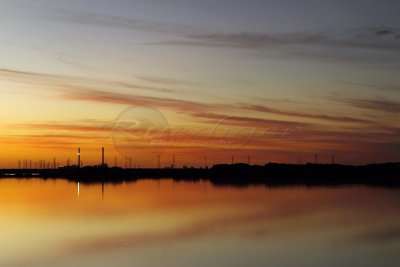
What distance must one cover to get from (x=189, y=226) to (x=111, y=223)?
472cm

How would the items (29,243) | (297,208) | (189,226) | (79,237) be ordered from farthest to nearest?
(297,208)
(189,226)
(79,237)
(29,243)

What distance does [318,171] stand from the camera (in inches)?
7106

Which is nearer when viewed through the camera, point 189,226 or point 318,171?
point 189,226

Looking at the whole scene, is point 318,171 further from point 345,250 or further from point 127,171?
point 345,250

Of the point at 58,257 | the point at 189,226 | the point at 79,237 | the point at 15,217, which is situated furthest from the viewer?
the point at 15,217

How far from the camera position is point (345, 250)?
25578 mm

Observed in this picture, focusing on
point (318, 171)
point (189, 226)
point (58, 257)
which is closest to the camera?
point (58, 257)

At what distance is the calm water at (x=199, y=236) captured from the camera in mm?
23359

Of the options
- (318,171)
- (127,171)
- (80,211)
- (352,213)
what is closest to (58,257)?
(80,211)

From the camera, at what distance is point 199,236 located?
3014cm

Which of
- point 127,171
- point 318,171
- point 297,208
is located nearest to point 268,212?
point 297,208

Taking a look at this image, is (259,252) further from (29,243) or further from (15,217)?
(15,217)

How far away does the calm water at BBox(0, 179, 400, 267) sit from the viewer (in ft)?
76.6

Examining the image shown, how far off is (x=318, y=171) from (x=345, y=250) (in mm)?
157683
